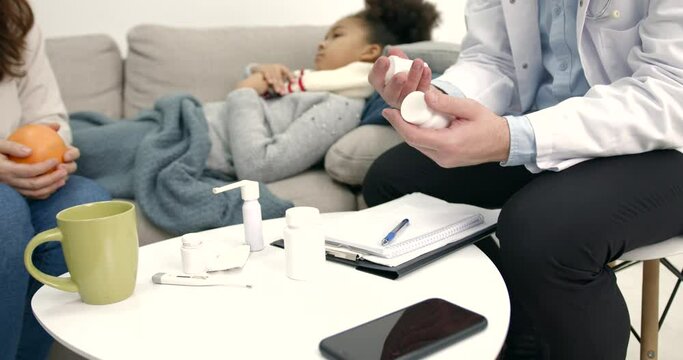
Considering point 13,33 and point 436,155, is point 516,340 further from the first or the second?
point 13,33

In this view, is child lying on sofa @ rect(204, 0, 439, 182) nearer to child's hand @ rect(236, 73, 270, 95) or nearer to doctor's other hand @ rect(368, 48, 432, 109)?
child's hand @ rect(236, 73, 270, 95)

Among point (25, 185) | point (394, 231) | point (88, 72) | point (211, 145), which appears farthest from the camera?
point (88, 72)

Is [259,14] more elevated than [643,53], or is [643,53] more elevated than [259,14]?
[643,53]

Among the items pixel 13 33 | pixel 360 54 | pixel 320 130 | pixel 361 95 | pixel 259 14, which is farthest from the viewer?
pixel 259 14

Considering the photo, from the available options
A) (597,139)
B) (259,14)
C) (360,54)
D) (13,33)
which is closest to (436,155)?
(597,139)

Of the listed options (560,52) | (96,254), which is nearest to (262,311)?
(96,254)

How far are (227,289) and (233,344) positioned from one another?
0.14m

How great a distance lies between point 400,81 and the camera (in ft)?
3.13

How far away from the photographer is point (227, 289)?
749 mm

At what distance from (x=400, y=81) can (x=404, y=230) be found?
0.26 m

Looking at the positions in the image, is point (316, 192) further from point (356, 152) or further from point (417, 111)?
point (417, 111)

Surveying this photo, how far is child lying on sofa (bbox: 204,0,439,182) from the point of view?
146 centimetres

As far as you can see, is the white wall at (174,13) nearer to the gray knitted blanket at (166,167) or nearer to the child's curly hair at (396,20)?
the child's curly hair at (396,20)

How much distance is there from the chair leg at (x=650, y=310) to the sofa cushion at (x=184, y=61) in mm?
1321
